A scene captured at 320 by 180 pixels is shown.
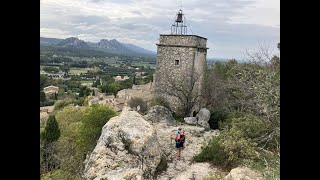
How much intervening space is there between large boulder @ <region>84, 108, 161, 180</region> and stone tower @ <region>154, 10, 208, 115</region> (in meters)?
8.57

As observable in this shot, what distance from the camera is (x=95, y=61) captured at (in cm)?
7794

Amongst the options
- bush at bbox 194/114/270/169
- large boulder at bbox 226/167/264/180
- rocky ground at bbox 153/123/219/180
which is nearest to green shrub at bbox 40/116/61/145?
rocky ground at bbox 153/123/219/180

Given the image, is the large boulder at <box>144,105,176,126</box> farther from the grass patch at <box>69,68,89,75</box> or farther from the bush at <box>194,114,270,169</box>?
the grass patch at <box>69,68,89,75</box>

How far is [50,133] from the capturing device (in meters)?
16.3

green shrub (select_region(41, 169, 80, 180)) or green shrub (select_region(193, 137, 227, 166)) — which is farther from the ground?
green shrub (select_region(193, 137, 227, 166))

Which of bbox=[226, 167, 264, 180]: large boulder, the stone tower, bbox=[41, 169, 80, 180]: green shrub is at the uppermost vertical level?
the stone tower

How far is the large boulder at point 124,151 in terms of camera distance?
803cm

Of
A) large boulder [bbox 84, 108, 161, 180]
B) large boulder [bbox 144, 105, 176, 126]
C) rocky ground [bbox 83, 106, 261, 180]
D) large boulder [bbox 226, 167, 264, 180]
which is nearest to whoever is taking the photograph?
large boulder [bbox 226, 167, 264, 180]

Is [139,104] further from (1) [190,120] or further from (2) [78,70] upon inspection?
(2) [78,70]

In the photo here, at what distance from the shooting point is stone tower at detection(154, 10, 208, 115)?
18.1 m

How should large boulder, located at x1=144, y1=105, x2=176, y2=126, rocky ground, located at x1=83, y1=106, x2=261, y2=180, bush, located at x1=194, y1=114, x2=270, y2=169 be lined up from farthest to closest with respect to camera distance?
large boulder, located at x1=144, y1=105, x2=176, y2=126 → bush, located at x1=194, y1=114, x2=270, y2=169 → rocky ground, located at x1=83, y1=106, x2=261, y2=180

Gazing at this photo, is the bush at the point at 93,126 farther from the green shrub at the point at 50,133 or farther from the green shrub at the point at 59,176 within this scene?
the green shrub at the point at 50,133

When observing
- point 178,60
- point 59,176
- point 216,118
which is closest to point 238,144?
point 59,176
